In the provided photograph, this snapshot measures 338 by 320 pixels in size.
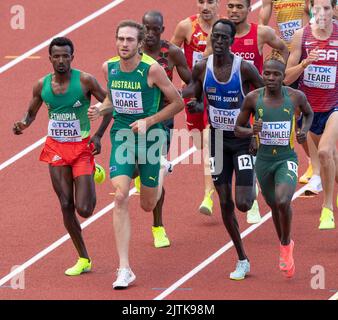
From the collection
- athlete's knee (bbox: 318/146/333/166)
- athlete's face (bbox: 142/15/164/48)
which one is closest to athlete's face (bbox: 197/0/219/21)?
athlete's face (bbox: 142/15/164/48)

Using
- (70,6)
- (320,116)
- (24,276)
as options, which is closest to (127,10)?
(70,6)

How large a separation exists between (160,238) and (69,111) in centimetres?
179

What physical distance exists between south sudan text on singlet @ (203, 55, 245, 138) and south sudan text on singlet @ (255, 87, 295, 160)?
0.37 m

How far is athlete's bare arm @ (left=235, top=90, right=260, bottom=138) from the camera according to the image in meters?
13.4

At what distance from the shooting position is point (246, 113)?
1351 centimetres

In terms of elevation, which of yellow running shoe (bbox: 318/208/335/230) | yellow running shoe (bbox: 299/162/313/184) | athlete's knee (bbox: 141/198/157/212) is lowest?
yellow running shoe (bbox: 318/208/335/230)

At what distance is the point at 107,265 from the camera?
46.5 feet

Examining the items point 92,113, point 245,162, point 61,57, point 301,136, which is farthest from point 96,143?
point 301,136

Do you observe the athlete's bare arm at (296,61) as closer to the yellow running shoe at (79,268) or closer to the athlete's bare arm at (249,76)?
the athlete's bare arm at (249,76)

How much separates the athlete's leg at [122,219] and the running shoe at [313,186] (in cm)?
326

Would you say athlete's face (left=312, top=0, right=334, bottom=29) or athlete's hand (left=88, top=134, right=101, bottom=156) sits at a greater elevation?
athlete's face (left=312, top=0, right=334, bottom=29)

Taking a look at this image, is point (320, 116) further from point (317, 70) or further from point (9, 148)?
point (9, 148)

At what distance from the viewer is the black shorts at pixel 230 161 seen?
44.9ft

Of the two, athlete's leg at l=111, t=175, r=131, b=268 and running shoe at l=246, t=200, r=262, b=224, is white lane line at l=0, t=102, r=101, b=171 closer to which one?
running shoe at l=246, t=200, r=262, b=224
